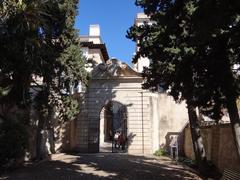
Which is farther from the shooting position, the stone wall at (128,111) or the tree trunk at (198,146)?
the stone wall at (128,111)

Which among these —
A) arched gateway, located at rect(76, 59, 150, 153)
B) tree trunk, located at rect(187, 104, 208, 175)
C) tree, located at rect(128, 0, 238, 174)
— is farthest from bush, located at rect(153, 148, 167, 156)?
tree, located at rect(128, 0, 238, 174)

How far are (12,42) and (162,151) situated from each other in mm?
11699

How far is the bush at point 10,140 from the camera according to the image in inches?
503

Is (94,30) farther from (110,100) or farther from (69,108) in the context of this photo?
(69,108)

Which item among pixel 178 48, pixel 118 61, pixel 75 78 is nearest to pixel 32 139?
pixel 75 78

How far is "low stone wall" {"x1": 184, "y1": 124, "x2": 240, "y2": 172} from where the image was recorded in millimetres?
11664

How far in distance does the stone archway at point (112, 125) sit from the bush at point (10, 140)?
9382mm

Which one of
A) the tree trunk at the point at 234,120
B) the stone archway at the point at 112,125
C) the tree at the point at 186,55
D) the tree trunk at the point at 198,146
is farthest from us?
the stone archway at the point at 112,125

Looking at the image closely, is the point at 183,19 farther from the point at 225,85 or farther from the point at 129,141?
the point at 129,141

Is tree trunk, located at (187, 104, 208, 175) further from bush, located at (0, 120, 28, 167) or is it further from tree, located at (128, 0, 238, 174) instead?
bush, located at (0, 120, 28, 167)

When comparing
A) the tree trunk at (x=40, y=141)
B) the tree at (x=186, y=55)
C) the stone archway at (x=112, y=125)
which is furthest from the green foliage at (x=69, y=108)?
the tree at (x=186, y=55)

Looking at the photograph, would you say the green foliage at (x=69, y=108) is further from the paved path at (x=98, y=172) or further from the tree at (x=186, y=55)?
the tree at (x=186, y=55)

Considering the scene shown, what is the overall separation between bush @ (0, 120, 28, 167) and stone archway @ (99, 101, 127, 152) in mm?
9382

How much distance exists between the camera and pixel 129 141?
21391 millimetres
